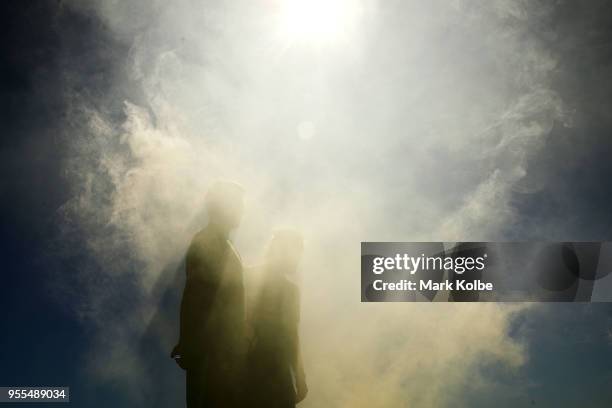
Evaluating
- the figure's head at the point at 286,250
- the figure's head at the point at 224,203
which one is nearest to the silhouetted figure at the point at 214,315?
the figure's head at the point at 224,203

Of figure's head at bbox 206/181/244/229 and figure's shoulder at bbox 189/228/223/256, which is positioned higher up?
figure's head at bbox 206/181/244/229

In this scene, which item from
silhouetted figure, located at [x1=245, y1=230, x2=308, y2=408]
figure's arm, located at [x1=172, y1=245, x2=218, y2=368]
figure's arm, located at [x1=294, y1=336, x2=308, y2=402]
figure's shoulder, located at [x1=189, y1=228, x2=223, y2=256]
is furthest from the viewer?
figure's arm, located at [x1=294, y1=336, x2=308, y2=402]

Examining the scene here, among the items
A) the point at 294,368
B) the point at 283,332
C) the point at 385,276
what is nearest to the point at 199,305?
the point at 283,332

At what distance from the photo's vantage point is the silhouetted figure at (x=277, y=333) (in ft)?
18.5

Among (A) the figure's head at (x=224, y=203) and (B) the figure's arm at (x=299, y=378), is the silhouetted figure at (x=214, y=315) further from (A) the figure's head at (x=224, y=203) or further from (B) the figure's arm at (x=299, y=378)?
(B) the figure's arm at (x=299, y=378)

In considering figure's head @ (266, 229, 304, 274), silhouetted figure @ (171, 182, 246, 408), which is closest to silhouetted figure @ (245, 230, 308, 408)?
figure's head @ (266, 229, 304, 274)

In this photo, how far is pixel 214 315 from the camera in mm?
4945

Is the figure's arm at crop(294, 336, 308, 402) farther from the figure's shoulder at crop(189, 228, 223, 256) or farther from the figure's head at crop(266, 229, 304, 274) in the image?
the figure's shoulder at crop(189, 228, 223, 256)

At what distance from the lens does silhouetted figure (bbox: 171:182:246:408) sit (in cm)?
491

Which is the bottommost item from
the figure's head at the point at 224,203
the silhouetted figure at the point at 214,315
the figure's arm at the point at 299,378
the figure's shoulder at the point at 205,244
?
the figure's arm at the point at 299,378

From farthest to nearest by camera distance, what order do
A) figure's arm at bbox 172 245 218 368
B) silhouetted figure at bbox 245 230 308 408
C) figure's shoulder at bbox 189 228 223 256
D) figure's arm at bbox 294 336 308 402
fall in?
figure's arm at bbox 294 336 308 402 → silhouetted figure at bbox 245 230 308 408 → figure's shoulder at bbox 189 228 223 256 → figure's arm at bbox 172 245 218 368

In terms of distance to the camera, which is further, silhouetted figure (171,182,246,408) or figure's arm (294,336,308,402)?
figure's arm (294,336,308,402)

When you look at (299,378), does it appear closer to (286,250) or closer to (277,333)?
(277,333)

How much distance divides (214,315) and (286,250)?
1510 mm
